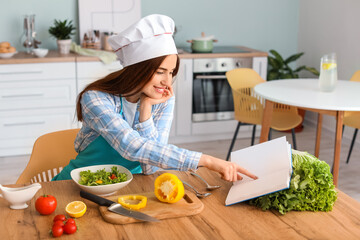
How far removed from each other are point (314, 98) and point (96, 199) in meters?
2.14

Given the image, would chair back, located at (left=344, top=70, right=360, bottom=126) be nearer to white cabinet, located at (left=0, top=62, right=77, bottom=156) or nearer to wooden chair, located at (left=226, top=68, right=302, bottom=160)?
wooden chair, located at (left=226, top=68, right=302, bottom=160)

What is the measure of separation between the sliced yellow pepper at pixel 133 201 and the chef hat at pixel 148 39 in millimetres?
536

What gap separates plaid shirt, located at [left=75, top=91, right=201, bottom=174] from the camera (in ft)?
5.50

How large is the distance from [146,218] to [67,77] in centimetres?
303

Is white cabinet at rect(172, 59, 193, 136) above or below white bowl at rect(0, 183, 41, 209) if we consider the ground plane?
below

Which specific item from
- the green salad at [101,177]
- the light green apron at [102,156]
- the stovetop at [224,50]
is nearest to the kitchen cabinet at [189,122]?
the stovetop at [224,50]

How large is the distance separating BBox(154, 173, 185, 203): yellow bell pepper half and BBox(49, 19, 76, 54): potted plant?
3.10 m

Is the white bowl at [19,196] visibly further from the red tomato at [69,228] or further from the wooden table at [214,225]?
the red tomato at [69,228]

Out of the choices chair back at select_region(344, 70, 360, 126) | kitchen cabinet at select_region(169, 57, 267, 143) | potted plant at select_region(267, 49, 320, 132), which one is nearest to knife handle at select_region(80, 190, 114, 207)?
chair back at select_region(344, 70, 360, 126)

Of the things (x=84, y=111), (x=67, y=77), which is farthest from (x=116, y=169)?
(x=67, y=77)

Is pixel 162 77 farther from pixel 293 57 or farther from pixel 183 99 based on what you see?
pixel 293 57

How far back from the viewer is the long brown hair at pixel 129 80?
1838 mm

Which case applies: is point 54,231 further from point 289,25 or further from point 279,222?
point 289,25

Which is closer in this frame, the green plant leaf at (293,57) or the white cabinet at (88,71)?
the white cabinet at (88,71)
